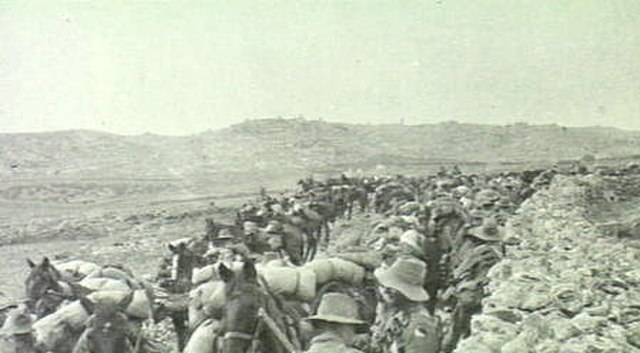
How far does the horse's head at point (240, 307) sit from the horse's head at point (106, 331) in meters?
0.40

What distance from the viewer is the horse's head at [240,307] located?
3158mm

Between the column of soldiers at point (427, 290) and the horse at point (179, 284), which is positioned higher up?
the column of soldiers at point (427, 290)

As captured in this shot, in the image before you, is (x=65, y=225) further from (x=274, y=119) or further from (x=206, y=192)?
(x=274, y=119)

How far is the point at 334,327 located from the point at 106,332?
102 centimetres

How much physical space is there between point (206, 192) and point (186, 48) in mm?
2418

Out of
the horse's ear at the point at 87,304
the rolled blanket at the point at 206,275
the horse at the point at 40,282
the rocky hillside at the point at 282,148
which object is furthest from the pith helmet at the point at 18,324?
the rocky hillside at the point at 282,148

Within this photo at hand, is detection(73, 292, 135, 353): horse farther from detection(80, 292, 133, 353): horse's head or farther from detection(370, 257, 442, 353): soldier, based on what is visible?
detection(370, 257, 442, 353): soldier

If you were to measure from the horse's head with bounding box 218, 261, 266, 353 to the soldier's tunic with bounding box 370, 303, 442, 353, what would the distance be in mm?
436

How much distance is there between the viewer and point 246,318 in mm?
3168

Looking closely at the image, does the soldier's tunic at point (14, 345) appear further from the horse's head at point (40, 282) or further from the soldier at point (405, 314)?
the soldier at point (405, 314)

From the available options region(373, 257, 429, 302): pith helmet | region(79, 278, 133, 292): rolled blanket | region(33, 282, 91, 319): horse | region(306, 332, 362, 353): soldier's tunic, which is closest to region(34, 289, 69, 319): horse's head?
region(33, 282, 91, 319): horse

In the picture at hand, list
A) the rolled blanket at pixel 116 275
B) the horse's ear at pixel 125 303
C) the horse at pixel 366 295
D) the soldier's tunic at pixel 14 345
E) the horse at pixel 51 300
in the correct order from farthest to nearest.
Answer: the rolled blanket at pixel 116 275, the horse at pixel 51 300, the horse at pixel 366 295, the soldier's tunic at pixel 14 345, the horse's ear at pixel 125 303

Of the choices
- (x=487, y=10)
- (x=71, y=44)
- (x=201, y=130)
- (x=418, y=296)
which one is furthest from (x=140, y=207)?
(x=418, y=296)

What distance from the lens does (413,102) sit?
5270 mm
